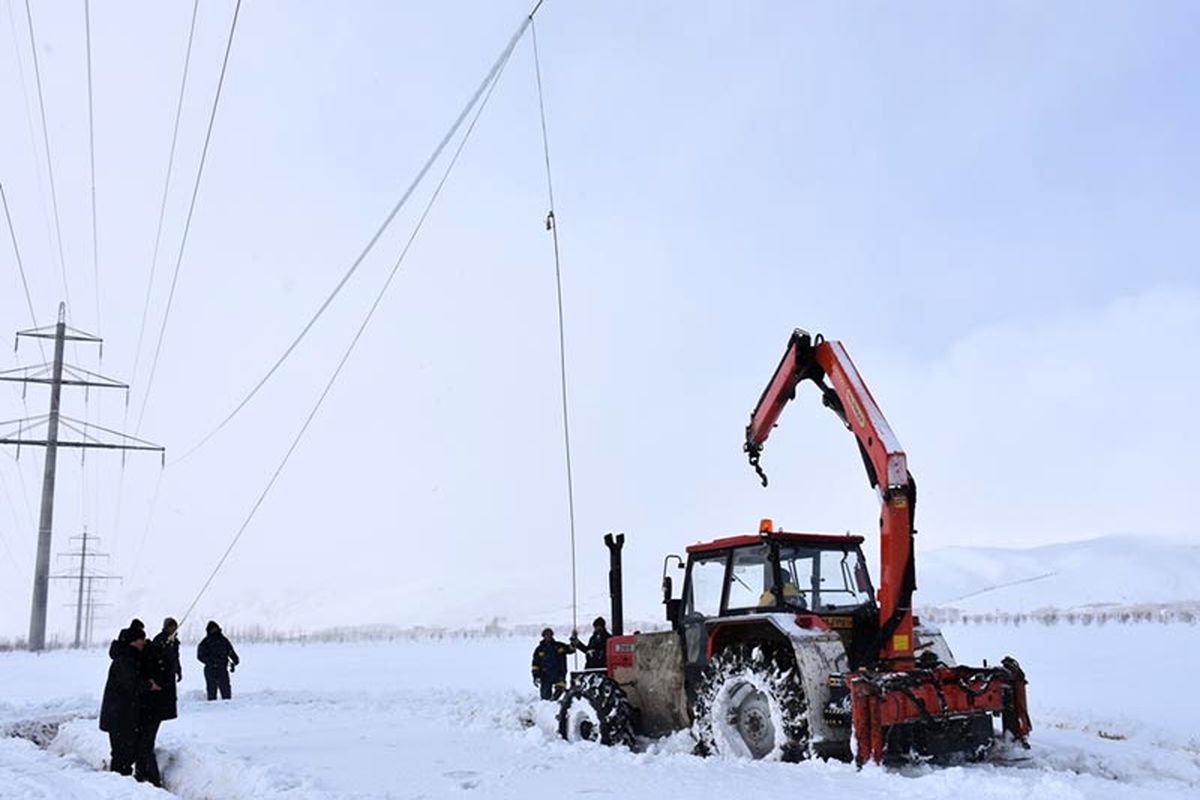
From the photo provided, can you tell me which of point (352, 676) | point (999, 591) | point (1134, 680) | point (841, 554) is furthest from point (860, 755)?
point (999, 591)

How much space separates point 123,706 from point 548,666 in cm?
689

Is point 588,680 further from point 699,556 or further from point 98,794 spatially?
point 98,794

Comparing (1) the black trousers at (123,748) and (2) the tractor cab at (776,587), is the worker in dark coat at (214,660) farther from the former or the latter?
(2) the tractor cab at (776,587)

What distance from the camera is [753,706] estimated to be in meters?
8.94

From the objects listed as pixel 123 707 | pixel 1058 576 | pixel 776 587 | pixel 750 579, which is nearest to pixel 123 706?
pixel 123 707

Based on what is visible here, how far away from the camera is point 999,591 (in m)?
80.8

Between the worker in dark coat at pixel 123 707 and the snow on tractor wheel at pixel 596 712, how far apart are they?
4.00 meters

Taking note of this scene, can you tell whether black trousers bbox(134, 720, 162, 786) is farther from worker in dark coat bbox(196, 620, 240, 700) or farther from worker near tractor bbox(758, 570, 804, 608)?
worker in dark coat bbox(196, 620, 240, 700)

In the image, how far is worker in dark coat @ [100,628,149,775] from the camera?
29.3 feet

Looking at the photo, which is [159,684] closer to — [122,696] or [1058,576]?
[122,696]

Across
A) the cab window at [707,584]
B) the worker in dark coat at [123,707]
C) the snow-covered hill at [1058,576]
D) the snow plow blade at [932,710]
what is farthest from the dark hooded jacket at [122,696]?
the snow-covered hill at [1058,576]

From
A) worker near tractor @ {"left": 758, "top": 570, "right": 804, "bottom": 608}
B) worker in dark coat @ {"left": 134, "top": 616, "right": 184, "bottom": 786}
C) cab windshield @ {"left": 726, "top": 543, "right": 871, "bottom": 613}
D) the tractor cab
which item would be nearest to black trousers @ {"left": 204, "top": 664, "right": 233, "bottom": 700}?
worker in dark coat @ {"left": 134, "top": 616, "right": 184, "bottom": 786}

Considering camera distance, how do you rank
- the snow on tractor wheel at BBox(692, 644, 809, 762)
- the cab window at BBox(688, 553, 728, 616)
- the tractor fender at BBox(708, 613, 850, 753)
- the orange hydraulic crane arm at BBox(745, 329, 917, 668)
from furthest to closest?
the cab window at BBox(688, 553, 728, 616), the orange hydraulic crane arm at BBox(745, 329, 917, 668), the snow on tractor wheel at BBox(692, 644, 809, 762), the tractor fender at BBox(708, 613, 850, 753)

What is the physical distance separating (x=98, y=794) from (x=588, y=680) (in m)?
4.60
